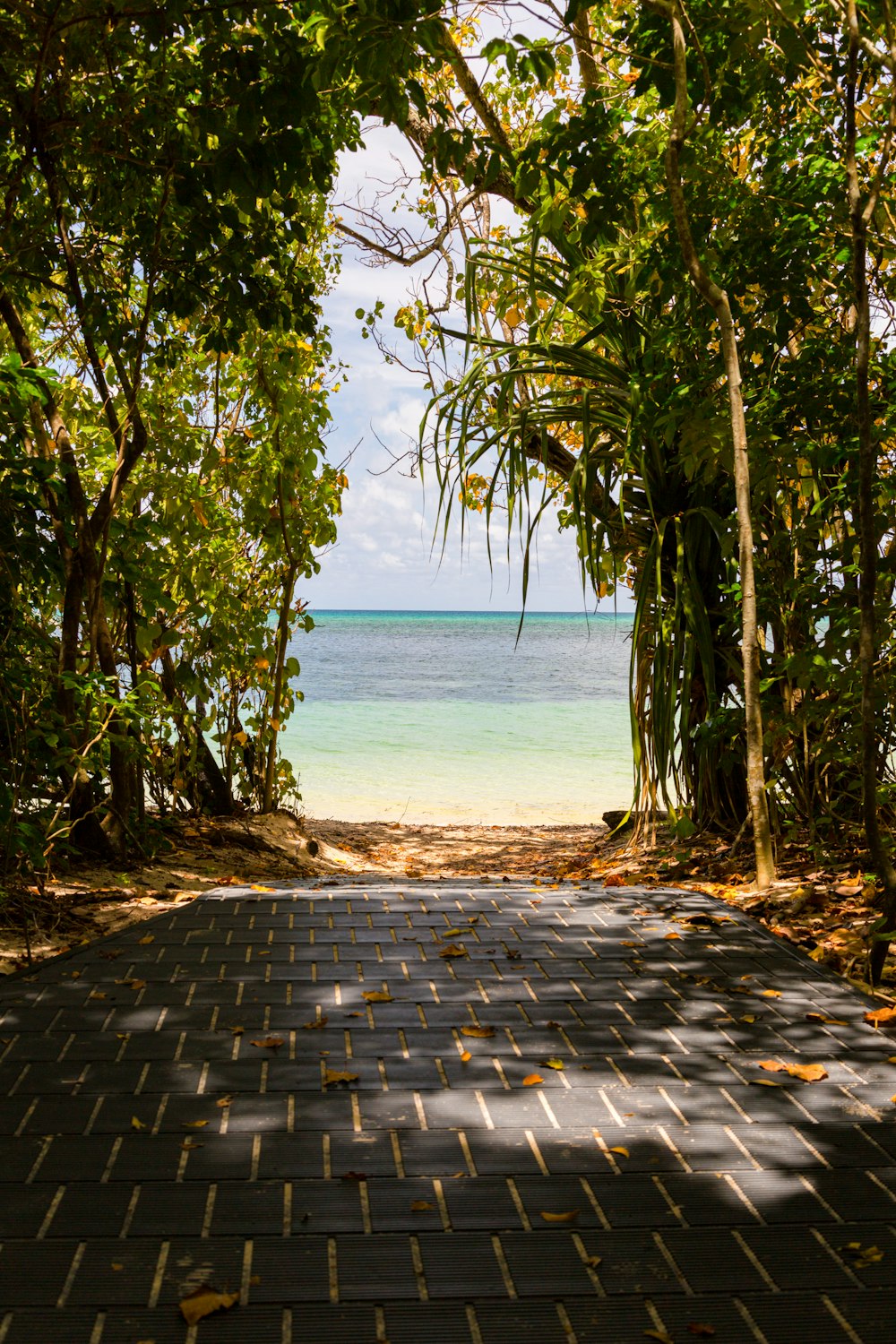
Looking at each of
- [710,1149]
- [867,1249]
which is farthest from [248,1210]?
[867,1249]

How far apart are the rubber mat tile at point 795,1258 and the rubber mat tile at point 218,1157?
88cm

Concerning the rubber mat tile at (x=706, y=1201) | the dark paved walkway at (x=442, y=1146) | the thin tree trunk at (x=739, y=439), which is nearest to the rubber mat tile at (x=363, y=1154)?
the dark paved walkway at (x=442, y=1146)

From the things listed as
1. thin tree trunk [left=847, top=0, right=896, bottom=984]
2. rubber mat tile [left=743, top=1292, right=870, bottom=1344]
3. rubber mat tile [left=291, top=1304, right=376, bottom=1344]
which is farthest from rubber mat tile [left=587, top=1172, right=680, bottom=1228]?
thin tree trunk [left=847, top=0, right=896, bottom=984]

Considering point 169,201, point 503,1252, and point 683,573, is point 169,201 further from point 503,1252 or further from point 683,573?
point 503,1252

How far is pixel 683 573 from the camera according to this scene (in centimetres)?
522

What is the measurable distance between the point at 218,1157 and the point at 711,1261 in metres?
0.93

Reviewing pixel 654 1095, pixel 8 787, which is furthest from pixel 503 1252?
pixel 8 787

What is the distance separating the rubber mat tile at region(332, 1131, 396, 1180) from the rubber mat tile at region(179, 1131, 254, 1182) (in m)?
0.13

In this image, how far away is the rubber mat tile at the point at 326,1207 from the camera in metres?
1.92

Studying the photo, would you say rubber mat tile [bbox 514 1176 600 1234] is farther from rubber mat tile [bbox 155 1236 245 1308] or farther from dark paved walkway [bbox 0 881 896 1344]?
rubber mat tile [bbox 155 1236 245 1308]

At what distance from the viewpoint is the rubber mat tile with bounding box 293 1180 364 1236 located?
6.30 feet

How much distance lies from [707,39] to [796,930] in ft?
9.93

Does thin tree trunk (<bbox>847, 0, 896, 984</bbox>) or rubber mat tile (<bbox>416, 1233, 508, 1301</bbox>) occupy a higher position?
thin tree trunk (<bbox>847, 0, 896, 984</bbox>)

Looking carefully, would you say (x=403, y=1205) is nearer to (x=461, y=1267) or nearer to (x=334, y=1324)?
(x=461, y=1267)
